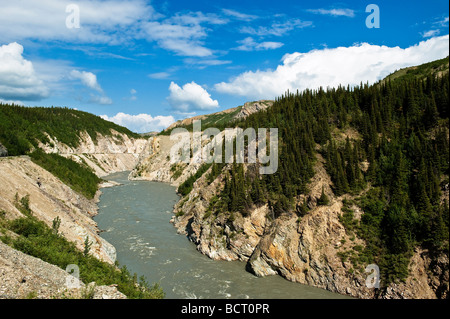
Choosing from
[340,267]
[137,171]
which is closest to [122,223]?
[340,267]

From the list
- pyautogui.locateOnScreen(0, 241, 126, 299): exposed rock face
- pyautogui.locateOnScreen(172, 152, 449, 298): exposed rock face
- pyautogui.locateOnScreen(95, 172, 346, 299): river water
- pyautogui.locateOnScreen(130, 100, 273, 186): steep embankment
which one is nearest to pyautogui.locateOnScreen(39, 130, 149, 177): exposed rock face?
pyautogui.locateOnScreen(130, 100, 273, 186): steep embankment

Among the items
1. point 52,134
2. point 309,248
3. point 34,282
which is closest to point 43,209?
point 34,282

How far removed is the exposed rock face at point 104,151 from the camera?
97.5 meters

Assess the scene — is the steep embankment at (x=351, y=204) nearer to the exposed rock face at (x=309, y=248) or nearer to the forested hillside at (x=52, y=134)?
the exposed rock face at (x=309, y=248)

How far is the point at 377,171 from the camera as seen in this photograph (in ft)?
89.0

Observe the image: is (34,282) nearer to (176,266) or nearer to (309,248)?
(176,266)

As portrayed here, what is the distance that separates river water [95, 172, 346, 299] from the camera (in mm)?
21594

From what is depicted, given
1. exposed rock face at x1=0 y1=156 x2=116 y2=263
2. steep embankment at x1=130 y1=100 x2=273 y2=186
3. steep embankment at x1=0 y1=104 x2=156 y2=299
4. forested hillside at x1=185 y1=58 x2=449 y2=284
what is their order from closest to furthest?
steep embankment at x1=0 y1=104 x2=156 y2=299
forested hillside at x1=185 y1=58 x2=449 y2=284
exposed rock face at x1=0 y1=156 x2=116 y2=263
steep embankment at x1=130 y1=100 x2=273 y2=186

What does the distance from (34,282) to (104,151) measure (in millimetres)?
132134

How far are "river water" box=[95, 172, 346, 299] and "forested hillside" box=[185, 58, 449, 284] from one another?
228 inches

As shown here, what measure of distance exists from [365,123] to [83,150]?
11613cm

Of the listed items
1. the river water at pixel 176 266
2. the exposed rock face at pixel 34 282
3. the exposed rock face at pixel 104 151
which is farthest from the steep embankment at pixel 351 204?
the exposed rock face at pixel 104 151

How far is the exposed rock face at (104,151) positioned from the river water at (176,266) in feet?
206

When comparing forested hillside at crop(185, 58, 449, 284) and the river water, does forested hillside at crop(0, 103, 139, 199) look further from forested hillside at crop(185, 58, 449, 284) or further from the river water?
forested hillside at crop(185, 58, 449, 284)
